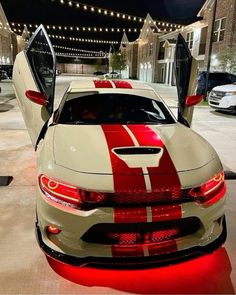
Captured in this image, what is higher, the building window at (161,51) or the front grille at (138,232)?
the building window at (161,51)

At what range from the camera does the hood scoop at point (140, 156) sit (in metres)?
2.29

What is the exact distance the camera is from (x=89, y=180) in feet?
6.95

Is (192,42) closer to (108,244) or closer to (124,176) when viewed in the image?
(124,176)

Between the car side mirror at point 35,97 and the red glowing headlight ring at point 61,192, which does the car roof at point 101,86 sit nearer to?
the car side mirror at point 35,97

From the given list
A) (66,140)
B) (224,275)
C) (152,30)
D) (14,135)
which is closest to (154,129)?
(66,140)

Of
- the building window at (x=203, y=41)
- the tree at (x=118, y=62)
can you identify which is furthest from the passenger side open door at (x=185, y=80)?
the tree at (x=118, y=62)

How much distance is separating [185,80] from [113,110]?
1.24m

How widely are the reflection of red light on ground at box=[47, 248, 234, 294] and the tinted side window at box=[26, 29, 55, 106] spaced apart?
2.23 metres

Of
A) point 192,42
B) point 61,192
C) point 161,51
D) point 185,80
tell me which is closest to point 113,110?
point 185,80

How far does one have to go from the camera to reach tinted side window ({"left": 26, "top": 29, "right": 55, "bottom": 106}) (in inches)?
158

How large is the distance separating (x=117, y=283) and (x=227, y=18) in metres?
21.3

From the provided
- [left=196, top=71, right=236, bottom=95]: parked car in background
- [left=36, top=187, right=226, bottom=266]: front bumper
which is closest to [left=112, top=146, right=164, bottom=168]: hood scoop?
[left=36, top=187, right=226, bottom=266]: front bumper

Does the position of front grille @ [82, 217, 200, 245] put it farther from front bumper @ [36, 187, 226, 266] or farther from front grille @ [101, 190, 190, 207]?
front grille @ [101, 190, 190, 207]

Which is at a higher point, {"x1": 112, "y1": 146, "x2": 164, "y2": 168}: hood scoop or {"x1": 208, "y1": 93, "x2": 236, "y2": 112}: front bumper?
{"x1": 112, "y1": 146, "x2": 164, "y2": 168}: hood scoop
